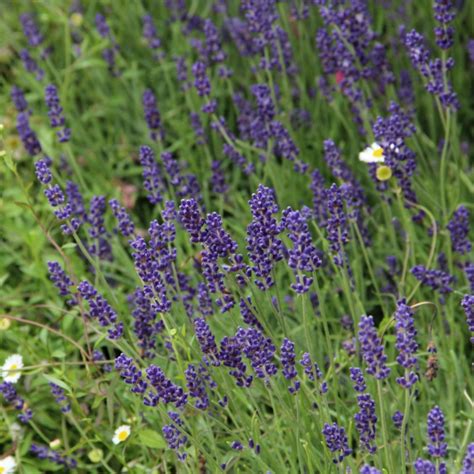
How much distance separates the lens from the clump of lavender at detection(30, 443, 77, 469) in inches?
132

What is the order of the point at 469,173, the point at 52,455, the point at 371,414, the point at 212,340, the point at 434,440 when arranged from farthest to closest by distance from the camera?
the point at 469,173 → the point at 52,455 → the point at 212,340 → the point at 371,414 → the point at 434,440

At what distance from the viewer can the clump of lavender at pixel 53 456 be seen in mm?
3352

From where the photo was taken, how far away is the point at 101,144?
5.09m

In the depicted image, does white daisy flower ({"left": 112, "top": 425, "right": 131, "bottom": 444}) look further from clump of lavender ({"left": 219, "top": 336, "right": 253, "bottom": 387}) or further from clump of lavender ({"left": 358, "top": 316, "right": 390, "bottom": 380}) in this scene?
clump of lavender ({"left": 358, "top": 316, "right": 390, "bottom": 380})

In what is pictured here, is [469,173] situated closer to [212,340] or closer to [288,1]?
[288,1]

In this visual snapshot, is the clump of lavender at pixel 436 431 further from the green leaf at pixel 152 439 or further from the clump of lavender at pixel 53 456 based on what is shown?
the clump of lavender at pixel 53 456

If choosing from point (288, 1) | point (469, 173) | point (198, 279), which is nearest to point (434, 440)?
point (198, 279)

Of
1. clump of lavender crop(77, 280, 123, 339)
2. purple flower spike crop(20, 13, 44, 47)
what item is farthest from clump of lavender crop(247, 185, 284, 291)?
purple flower spike crop(20, 13, 44, 47)

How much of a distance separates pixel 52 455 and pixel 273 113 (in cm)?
158

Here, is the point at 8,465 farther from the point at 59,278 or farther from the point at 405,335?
the point at 405,335

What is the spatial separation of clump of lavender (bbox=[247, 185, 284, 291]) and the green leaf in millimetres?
775

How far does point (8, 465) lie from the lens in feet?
11.0

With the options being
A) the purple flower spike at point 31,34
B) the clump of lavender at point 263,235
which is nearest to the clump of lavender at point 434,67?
the clump of lavender at point 263,235

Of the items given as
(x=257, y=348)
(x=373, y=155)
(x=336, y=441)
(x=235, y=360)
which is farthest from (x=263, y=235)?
(x=373, y=155)
